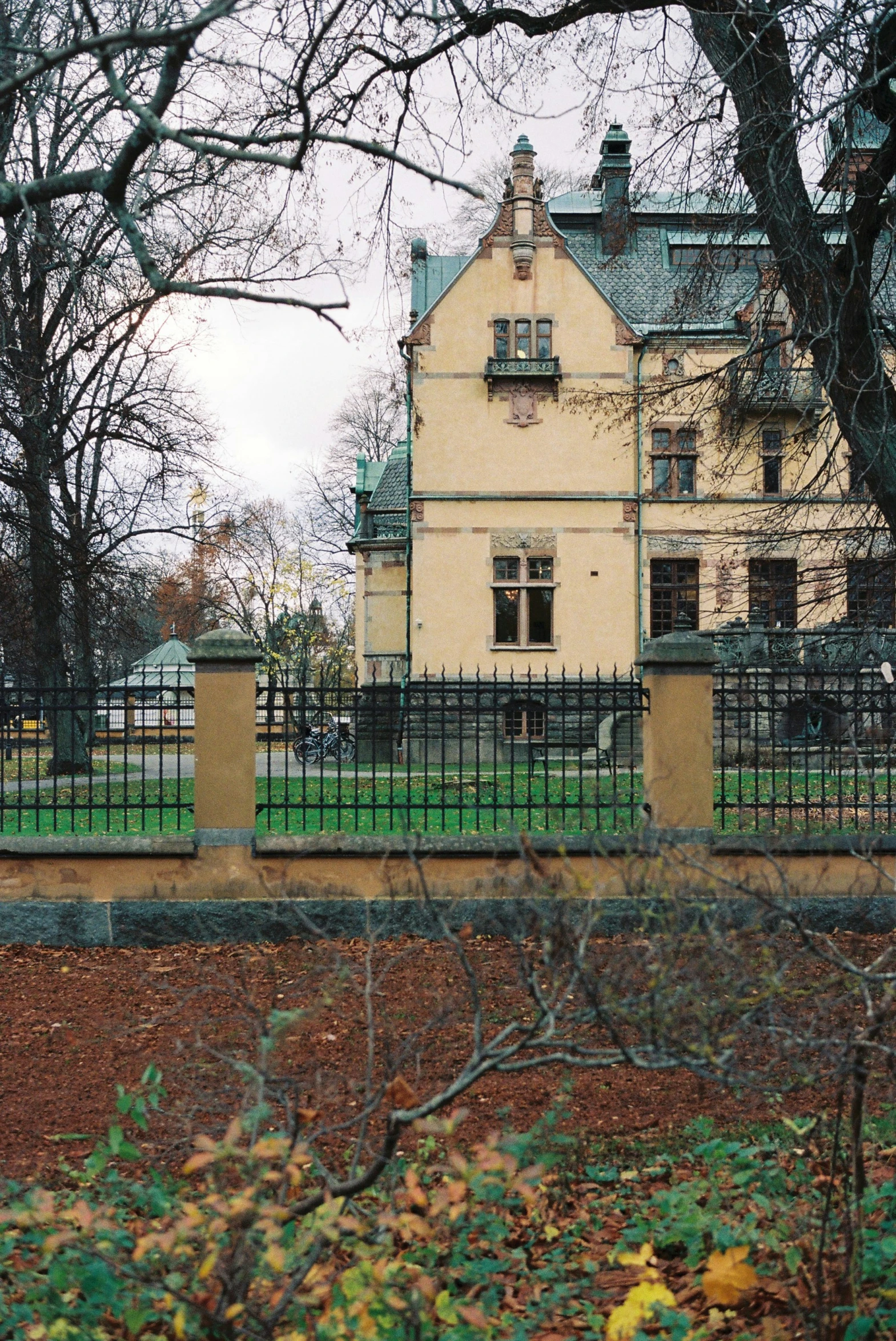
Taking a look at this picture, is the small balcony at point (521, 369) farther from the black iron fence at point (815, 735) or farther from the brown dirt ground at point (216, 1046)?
the brown dirt ground at point (216, 1046)

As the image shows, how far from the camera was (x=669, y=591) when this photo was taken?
1134 inches

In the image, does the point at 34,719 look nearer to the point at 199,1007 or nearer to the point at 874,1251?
the point at 199,1007

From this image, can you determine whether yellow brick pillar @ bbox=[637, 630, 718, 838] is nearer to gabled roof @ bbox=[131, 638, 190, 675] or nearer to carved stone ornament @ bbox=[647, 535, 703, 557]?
carved stone ornament @ bbox=[647, 535, 703, 557]

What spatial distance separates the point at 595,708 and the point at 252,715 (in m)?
2.64

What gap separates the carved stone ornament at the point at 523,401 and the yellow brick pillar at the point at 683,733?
19.7 meters

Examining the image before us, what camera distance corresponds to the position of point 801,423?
10.5 m

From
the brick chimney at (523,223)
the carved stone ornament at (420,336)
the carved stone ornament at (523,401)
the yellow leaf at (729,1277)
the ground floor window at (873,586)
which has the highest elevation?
the brick chimney at (523,223)

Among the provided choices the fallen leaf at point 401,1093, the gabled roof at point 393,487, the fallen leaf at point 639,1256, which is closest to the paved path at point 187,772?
the fallen leaf at point 639,1256

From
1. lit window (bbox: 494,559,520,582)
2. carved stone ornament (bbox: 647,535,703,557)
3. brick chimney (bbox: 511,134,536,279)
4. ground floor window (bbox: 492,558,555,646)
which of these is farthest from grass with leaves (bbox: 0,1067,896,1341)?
brick chimney (bbox: 511,134,536,279)

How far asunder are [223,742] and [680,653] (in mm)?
3547

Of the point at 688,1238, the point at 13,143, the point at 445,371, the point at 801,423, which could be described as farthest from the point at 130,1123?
the point at 445,371

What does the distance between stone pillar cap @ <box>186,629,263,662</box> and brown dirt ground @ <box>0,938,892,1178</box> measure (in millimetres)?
2174

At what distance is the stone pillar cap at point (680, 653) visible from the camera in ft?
29.8

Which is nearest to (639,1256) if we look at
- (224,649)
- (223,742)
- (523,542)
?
(223,742)
